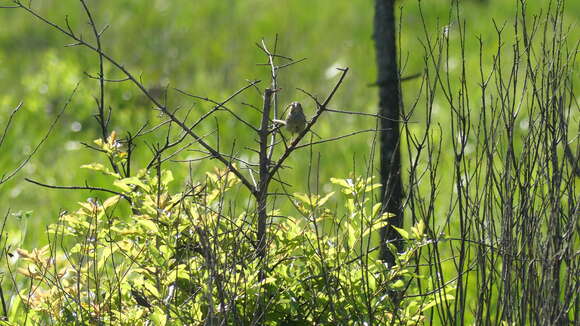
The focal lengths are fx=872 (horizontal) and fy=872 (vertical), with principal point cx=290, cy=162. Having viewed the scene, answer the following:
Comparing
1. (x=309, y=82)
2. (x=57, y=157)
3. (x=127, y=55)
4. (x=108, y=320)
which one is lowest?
(x=108, y=320)

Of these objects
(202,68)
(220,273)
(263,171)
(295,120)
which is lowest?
(220,273)

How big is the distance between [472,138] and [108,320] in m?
4.11

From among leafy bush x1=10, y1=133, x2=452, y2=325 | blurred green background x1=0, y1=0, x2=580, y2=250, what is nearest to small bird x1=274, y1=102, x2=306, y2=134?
leafy bush x1=10, y1=133, x2=452, y2=325

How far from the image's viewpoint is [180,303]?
8.29ft

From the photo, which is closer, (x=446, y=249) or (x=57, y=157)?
(x=446, y=249)

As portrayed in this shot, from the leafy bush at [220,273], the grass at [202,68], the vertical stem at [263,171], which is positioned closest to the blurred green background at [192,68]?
the grass at [202,68]

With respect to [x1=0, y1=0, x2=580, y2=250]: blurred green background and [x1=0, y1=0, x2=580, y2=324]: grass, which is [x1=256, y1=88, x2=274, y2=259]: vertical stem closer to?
[x1=0, y1=0, x2=580, y2=324]: grass

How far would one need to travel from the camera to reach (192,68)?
833 cm

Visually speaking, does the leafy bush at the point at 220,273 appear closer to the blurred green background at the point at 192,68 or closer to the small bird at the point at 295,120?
the small bird at the point at 295,120

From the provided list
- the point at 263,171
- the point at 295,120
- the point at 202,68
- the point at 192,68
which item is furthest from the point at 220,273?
→ the point at 192,68

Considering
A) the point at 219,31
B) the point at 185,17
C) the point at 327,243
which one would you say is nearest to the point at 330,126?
the point at 219,31

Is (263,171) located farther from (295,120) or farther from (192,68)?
(192,68)

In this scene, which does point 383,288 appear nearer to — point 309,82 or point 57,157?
point 57,157

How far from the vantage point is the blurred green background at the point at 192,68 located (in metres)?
6.00
